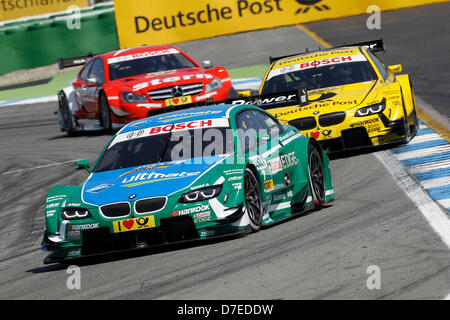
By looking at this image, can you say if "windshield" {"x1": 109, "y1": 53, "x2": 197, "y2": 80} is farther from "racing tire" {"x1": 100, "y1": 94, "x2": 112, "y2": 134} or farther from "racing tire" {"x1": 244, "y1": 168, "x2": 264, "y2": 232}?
"racing tire" {"x1": 244, "y1": 168, "x2": 264, "y2": 232}

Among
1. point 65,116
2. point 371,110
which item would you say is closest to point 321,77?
point 371,110

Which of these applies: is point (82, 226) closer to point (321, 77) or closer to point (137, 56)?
point (321, 77)

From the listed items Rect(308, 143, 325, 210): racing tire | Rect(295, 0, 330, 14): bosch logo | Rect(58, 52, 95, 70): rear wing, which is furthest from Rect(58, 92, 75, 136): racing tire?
Rect(295, 0, 330, 14): bosch logo

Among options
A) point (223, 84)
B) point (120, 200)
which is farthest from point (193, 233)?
point (223, 84)

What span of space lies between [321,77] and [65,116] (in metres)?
6.81

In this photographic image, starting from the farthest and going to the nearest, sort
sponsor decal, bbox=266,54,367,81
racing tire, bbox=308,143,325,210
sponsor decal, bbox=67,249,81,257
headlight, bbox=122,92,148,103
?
headlight, bbox=122,92,148,103 → sponsor decal, bbox=266,54,367,81 → racing tire, bbox=308,143,325,210 → sponsor decal, bbox=67,249,81,257

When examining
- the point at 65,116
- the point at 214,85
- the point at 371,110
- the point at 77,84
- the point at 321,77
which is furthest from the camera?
the point at 65,116

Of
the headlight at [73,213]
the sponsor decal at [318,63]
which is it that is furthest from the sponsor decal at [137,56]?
the headlight at [73,213]

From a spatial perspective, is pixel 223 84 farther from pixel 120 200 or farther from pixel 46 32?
pixel 46 32

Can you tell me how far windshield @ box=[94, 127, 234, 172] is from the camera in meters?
8.93

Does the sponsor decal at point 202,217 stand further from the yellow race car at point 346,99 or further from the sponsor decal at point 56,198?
the yellow race car at point 346,99

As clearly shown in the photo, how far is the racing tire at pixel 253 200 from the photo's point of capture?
8469 mm

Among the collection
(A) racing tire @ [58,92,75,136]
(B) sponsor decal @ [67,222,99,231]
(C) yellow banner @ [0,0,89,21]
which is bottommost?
(C) yellow banner @ [0,0,89,21]

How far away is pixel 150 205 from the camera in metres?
8.03
